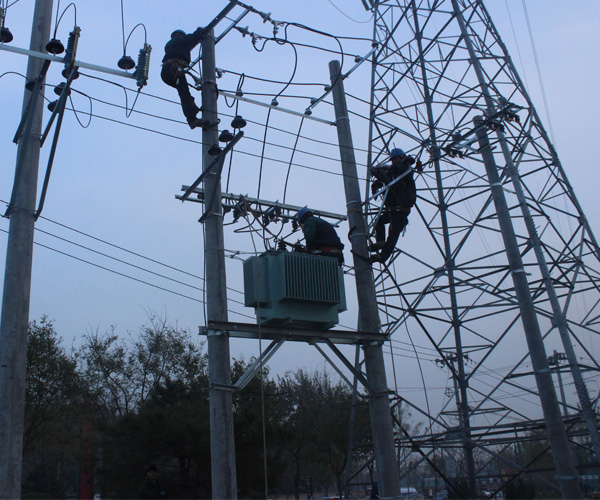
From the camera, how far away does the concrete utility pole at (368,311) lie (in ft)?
24.3

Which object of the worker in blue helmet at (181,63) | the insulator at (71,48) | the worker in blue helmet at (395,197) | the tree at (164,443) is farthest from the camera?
the tree at (164,443)

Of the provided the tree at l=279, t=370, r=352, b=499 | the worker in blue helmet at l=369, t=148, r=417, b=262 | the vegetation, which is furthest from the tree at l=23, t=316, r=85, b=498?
the worker in blue helmet at l=369, t=148, r=417, b=262

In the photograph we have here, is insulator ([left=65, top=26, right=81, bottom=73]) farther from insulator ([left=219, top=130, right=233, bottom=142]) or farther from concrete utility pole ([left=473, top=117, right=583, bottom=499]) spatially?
concrete utility pole ([left=473, top=117, right=583, bottom=499])

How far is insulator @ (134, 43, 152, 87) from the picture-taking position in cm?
700

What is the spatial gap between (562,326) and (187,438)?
12.0 meters

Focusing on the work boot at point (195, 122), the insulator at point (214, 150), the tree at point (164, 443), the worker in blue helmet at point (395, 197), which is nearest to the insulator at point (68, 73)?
the work boot at point (195, 122)

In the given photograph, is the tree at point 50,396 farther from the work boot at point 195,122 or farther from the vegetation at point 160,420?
the work boot at point 195,122

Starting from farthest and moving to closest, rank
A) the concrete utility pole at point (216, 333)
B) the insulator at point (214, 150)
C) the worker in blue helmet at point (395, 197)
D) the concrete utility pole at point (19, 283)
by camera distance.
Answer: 1. the worker in blue helmet at point (395, 197)
2. the insulator at point (214, 150)
3. the concrete utility pole at point (216, 333)
4. the concrete utility pole at point (19, 283)

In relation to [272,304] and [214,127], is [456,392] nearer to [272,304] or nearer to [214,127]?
[272,304]

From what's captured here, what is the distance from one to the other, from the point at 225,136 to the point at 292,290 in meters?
2.03

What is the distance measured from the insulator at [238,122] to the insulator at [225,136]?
0.26 metres

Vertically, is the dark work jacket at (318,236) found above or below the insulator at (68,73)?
below

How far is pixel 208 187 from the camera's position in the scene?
283 inches

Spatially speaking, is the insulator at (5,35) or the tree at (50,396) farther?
the tree at (50,396)
